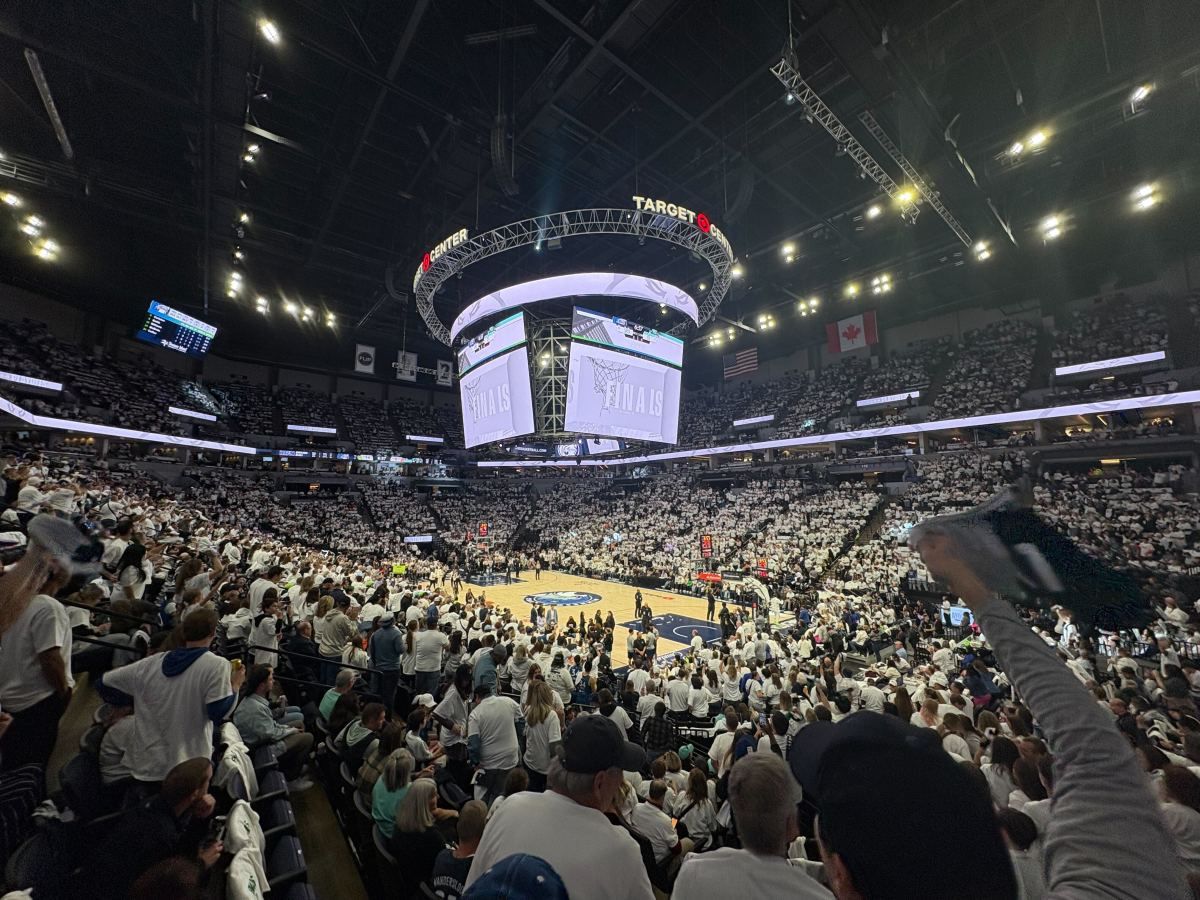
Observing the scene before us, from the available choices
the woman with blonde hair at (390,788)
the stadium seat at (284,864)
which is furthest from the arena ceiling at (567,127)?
the stadium seat at (284,864)

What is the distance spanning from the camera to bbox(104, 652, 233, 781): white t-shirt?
268 cm

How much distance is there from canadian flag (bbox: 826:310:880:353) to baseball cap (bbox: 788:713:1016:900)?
31.6m

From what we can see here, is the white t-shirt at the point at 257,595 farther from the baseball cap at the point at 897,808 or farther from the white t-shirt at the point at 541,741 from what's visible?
the baseball cap at the point at 897,808

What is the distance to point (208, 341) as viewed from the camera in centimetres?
2748

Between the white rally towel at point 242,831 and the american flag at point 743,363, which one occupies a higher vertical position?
the american flag at point 743,363

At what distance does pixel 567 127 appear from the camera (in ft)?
44.9

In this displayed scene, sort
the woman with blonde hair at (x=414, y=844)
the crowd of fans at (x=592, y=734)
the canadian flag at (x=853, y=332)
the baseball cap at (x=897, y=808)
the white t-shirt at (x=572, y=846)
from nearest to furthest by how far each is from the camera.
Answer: the baseball cap at (x=897, y=808) < the crowd of fans at (x=592, y=734) < the white t-shirt at (x=572, y=846) < the woman with blonde hair at (x=414, y=844) < the canadian flag at (x=853, y=332)

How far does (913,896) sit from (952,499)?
2524 cm

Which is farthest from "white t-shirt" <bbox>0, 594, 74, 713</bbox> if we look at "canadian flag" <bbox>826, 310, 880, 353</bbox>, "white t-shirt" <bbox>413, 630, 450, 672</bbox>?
"canadian flag" <bbox>826, 310, 880, 353</bbox>

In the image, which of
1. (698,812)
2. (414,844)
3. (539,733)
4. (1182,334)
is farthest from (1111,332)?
(414,844)

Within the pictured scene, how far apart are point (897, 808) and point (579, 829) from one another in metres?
0.98

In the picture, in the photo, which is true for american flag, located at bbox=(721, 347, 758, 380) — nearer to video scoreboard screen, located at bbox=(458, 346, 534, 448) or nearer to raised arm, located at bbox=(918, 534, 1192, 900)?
video scoreboard screen, located at bbox=(458, 346, 534, 448)

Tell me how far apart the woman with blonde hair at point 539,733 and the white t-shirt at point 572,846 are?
135 inches

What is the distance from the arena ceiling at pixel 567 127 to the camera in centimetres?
1052
